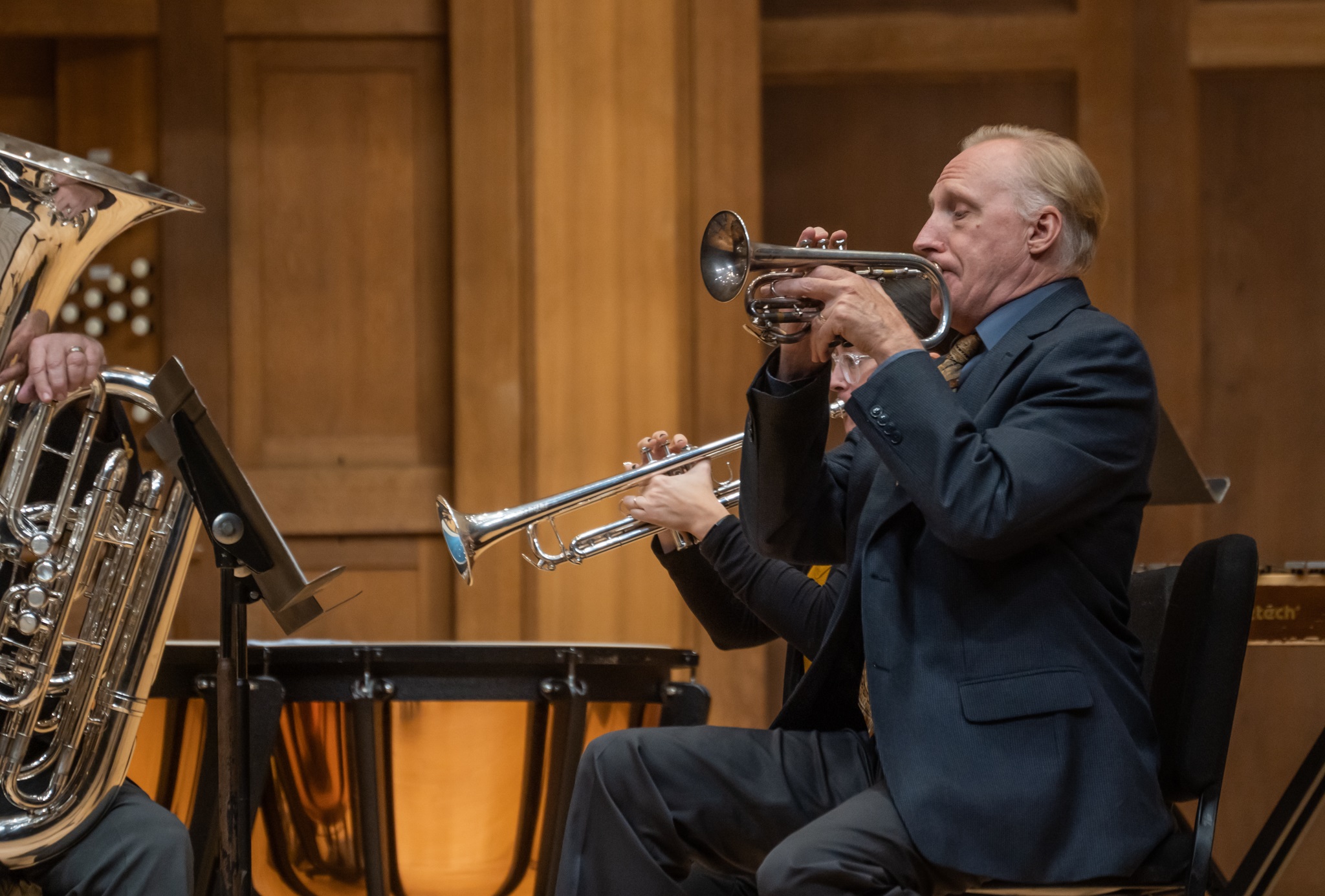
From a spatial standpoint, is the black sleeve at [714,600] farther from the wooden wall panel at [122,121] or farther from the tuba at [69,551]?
the wooden wall panel at [122,121]

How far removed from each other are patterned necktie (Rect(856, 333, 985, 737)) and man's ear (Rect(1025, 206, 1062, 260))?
0.15 metres

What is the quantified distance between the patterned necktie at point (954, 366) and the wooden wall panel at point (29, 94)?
3.88m

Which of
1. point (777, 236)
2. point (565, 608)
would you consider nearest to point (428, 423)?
point (565, 608)

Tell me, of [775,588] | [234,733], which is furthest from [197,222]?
[775,588]

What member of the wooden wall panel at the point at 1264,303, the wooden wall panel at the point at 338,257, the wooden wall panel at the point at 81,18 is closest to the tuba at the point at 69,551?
the wooden wall panel at the point at 338,257

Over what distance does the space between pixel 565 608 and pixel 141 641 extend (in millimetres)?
2120

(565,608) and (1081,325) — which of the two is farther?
(565,608)

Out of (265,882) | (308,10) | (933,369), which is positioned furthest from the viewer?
(308,10)

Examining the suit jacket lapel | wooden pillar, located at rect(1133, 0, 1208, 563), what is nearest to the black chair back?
the suit jacket lapel

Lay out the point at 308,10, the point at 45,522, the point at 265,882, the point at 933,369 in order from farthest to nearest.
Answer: the point at 308,10
the point at 265,882
the point at 45,522
the point at 933,369

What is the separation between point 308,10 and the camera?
15.3 ft

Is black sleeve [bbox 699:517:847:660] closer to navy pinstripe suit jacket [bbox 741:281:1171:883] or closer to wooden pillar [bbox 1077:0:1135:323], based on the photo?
navy pinstripe suit jacket [bbox 741:281:1171:883]

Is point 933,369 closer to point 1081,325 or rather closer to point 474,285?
point 1081,325

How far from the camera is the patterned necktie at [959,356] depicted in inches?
82.4
